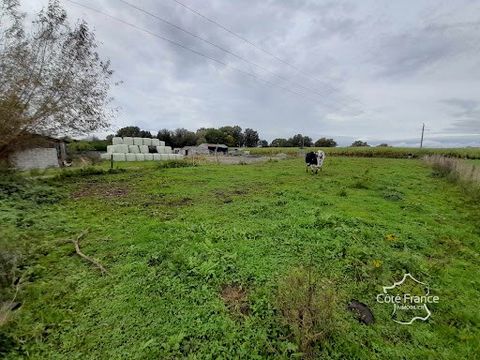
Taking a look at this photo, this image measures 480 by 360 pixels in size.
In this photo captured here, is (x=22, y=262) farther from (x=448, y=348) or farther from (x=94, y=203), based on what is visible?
(x=448, y=348)

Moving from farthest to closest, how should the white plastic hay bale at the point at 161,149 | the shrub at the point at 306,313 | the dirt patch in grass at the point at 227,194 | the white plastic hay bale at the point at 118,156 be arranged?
the white plastic hay bale at the point at 161,149 → the white plastic hay bale at the point at 118,156 → the dirt patch in grass at the point at 227,194 → the shrub at the point at 306,313

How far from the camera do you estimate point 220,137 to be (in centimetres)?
7794

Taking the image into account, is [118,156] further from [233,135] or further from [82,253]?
[233,135]

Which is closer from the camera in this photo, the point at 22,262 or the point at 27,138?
the point at 22,262

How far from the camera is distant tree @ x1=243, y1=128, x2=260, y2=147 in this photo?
302ft

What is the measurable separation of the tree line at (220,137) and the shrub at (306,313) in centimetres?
5500

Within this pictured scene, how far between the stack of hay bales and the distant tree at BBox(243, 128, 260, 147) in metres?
62.8

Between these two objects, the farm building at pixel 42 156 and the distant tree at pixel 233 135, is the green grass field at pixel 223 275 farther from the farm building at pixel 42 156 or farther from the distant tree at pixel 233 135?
the distant tree at pixel 233 135

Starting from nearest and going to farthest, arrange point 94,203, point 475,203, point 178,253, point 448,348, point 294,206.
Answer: point 448,348
point 178,253
point 294,206
point 94,203
point 475,203

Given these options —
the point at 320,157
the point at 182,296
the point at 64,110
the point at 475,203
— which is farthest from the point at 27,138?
the point at 475,203

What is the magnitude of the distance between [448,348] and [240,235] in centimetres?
317

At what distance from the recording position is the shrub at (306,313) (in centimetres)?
242

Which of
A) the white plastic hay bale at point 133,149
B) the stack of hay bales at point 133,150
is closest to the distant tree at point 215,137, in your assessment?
the stack of hay bales at point 133,150

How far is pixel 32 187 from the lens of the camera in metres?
8.42
